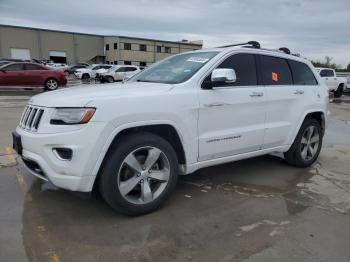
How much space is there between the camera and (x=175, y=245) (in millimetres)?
3268

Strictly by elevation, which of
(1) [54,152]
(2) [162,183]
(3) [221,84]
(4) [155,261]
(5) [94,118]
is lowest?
(4) [155,261]

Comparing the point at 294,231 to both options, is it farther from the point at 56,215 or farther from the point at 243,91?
the point at 56,215

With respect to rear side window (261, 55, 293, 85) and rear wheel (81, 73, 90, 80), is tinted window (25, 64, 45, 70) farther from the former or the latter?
rear wheel (81, 73, 90, 80)

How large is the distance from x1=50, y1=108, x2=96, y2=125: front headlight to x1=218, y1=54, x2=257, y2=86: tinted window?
1.88 metres

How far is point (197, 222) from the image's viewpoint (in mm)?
3734

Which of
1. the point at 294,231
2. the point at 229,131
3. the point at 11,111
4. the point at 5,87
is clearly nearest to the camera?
the point at 294,231

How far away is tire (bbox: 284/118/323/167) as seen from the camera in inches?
218

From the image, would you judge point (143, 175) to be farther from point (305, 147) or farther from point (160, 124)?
point (305, 147)

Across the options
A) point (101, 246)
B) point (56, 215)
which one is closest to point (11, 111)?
point (56, 215)

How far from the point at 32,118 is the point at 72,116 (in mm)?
617

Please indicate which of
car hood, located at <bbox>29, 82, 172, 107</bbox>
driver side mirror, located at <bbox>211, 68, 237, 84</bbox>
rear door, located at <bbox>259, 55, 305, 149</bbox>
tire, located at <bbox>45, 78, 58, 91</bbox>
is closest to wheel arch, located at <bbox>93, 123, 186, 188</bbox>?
car hood, located at <bbox>29, 82, 172, 107</bbox>

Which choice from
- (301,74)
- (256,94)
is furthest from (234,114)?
(301,74)

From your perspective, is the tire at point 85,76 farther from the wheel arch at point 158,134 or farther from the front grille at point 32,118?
the wheel arch at point 158,134

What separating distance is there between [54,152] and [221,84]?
1943mm
